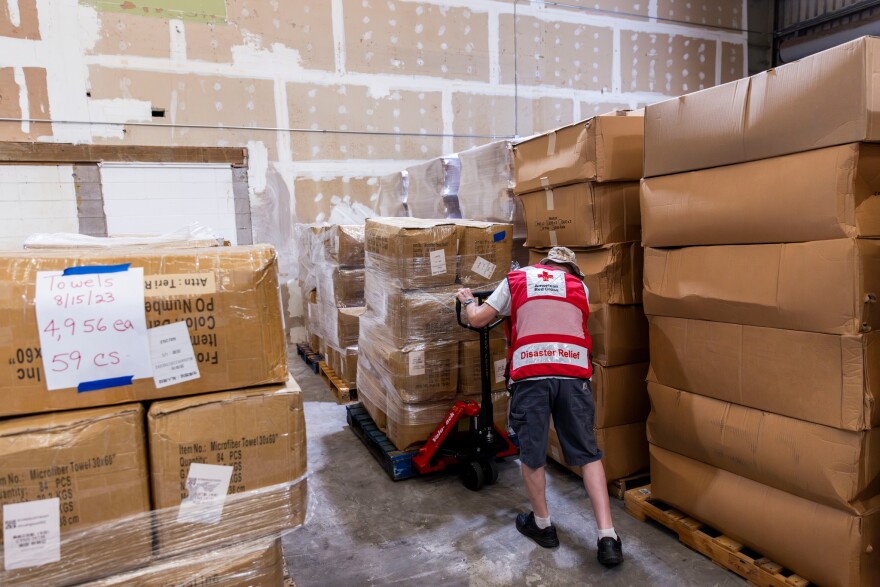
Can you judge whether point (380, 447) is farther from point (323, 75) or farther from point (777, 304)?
point (323, 75)

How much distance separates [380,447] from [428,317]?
3.27 ft

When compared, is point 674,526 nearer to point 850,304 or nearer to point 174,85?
point 850,304

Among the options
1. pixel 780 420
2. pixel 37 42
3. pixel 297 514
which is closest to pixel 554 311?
pixel 780 420

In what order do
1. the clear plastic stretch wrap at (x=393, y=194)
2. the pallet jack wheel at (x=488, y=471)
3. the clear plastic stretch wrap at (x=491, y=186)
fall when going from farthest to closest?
the clear plastic stretch wrap at (x=393, y=194) → the clear plastic stretch wrap at (x=491, y=186) → the pallet jack wheel at (x=488, y=471)

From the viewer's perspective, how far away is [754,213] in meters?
2.38

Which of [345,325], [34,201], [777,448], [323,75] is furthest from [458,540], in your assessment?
[323,75]

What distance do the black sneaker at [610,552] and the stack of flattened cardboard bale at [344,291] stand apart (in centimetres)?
290

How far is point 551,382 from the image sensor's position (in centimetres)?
281

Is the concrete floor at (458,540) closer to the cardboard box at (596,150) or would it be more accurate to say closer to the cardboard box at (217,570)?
the cardboard box at (217,570)

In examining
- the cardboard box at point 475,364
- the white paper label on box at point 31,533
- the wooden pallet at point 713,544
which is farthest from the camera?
the cardboard box at point 475,364

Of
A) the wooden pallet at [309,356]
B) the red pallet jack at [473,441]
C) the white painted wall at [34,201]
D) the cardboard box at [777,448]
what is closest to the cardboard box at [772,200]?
the cardboard box at [777,448]

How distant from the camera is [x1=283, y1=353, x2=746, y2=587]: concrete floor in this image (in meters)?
2.64

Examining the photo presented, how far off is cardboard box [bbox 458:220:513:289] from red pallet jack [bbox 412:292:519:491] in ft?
0.59

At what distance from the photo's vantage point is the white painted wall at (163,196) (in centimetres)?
645
